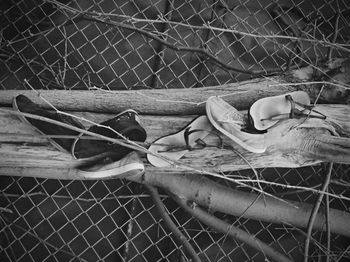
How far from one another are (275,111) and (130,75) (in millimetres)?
892

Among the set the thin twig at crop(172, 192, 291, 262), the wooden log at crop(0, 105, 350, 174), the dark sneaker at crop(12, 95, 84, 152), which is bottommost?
the thin twig at crop(172, 192, 291, 262)

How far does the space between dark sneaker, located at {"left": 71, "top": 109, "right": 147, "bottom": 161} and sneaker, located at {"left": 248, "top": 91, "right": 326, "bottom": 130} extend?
333mm

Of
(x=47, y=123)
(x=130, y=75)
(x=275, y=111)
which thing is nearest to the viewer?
(x=47, y=123)

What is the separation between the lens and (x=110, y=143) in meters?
1.20

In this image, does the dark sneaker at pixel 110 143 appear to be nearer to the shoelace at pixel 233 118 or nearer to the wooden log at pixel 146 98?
the wooden log at pixel 146 98

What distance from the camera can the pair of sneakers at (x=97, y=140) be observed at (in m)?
1.20

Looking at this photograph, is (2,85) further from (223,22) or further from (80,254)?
(223,22)

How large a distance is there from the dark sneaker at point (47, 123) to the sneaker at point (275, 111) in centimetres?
51

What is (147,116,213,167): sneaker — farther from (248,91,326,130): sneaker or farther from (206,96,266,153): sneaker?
(248,91,326,130): sneaker

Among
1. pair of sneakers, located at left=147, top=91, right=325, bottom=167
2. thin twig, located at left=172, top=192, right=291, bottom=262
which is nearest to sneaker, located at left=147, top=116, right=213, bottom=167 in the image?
pair of sneakers, located at left=147, top=91, right=325, bottom=167

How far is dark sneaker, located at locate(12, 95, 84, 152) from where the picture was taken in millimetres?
1195

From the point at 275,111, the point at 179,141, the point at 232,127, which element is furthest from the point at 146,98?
the point at 275,111

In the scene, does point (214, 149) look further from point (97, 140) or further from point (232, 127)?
point (97, 140)

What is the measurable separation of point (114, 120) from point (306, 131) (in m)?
0.57
